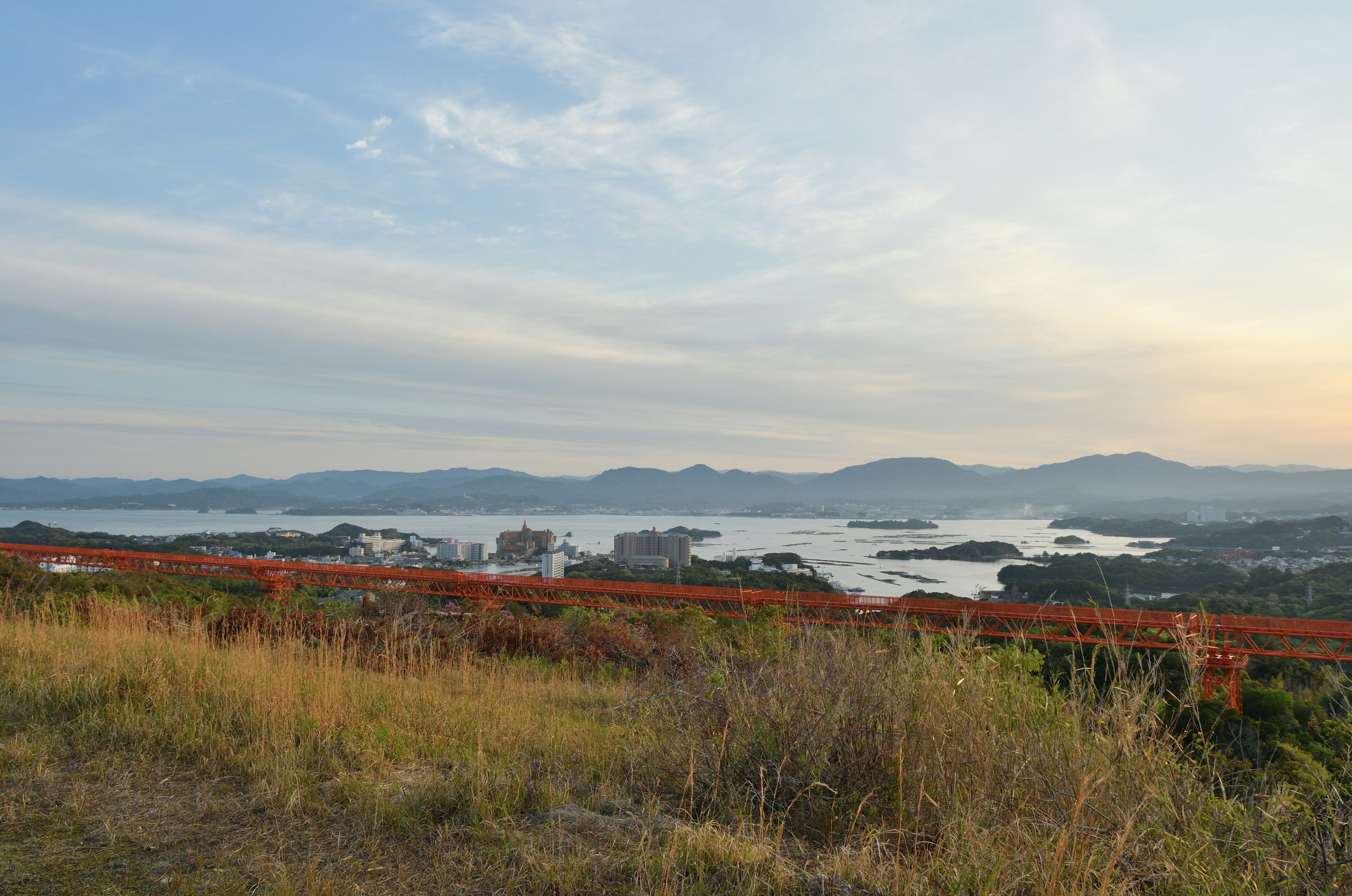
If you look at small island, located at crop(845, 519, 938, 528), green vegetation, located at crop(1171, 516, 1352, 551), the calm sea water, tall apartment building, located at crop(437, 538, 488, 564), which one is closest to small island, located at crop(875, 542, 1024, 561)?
the calm sea water

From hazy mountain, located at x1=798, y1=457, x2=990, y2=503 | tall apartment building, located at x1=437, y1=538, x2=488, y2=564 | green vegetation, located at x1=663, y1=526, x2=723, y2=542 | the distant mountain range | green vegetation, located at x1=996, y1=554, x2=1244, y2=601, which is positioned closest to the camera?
green vegetation, located at x1=996, y1=554, x2=1244, y2=601

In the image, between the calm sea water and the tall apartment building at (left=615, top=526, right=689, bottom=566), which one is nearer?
the calm sea water

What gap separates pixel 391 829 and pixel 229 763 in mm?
1269

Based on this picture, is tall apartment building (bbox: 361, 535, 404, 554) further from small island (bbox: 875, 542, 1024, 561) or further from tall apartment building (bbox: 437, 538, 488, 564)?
small island (bbox: 875, 542, 1024, 561)

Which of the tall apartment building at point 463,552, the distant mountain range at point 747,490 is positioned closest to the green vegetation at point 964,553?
the tall apartment building at point 463,552

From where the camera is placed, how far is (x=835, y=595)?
1541 centimetres

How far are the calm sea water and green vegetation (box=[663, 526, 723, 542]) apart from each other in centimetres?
113

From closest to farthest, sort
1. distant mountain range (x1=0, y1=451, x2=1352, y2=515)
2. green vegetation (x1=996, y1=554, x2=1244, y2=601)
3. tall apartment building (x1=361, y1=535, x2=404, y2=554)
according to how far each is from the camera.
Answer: green vegetation (x1=996, y1=554, x2=1244, y2=601)
tall apartment building (x1=361, y1=535, x2=404, y2=554)
distant mountain range (x1=0, y1=451, x2=1352, y2=515)

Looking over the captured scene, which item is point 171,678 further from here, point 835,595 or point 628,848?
point 835,595

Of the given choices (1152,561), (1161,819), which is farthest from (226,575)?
(1152,561)

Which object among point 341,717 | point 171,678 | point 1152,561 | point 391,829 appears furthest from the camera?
point 1152,561

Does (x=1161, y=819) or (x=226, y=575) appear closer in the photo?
(x=1161, y=819)

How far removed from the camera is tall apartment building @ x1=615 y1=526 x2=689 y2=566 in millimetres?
40625

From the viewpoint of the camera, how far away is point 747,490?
15212cm
